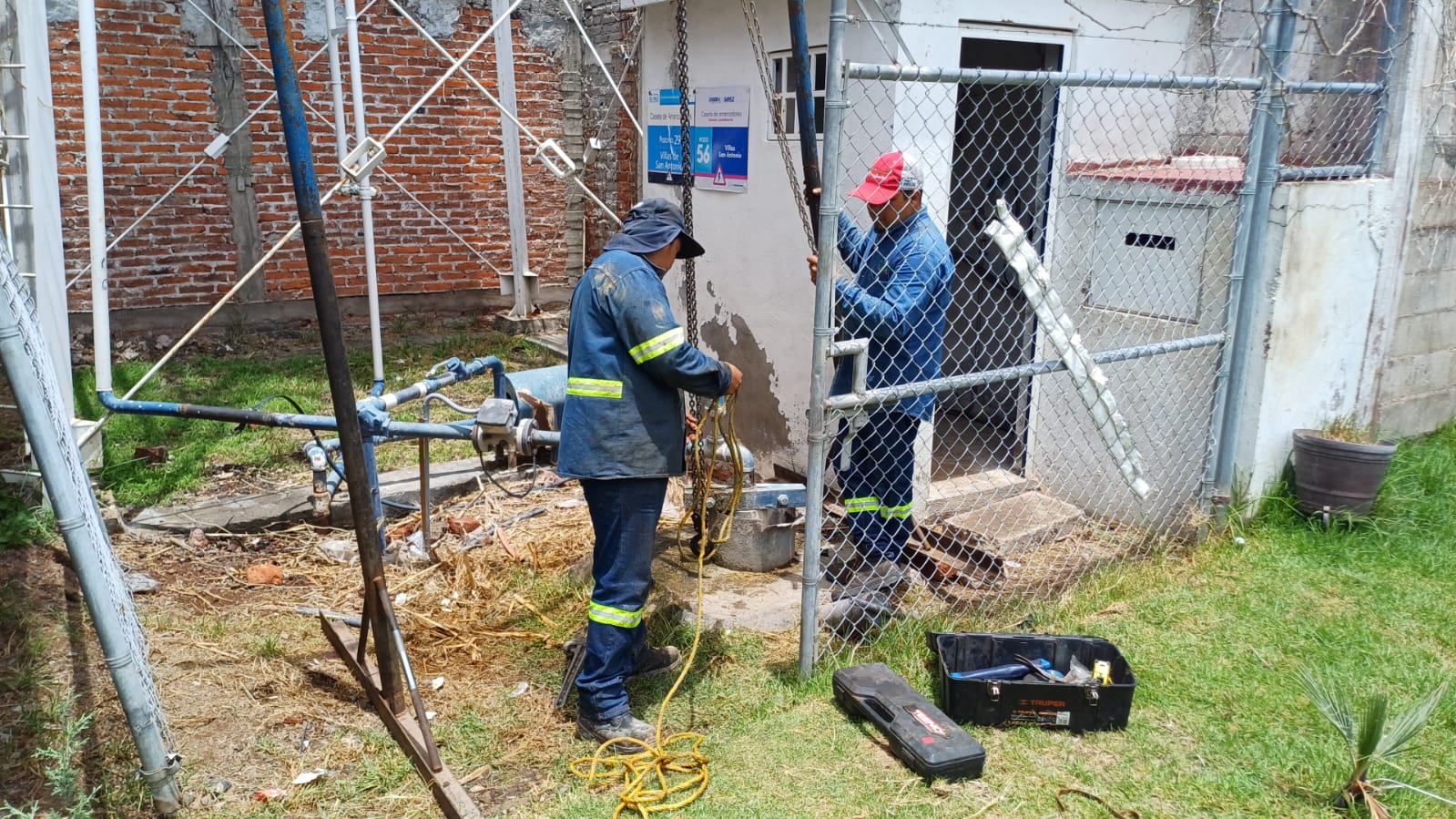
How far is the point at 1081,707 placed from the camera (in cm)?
361

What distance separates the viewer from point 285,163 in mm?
8977

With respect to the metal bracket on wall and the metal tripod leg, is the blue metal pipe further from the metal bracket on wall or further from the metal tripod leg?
the metal bracket on wall

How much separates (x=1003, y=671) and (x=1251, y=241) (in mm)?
2507

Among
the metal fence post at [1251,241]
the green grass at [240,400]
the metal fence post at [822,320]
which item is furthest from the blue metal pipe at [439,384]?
the metal fence post at [1251,241]

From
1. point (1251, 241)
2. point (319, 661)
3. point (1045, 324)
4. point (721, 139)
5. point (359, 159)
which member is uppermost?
point (721, 139)

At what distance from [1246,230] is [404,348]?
6.87 meters

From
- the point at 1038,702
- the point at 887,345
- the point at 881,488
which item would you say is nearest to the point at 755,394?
the point at 881,488

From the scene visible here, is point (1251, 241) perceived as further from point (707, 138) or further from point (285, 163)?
point (285, 163)

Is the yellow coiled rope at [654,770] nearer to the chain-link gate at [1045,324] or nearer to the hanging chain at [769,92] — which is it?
the chain-link gate at [1045,324]

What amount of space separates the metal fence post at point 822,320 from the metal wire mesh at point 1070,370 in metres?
0.39

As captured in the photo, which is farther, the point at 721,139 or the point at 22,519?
the point at 721,139

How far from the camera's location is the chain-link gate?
14.0 ft

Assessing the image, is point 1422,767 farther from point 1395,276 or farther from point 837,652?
point 1395,276

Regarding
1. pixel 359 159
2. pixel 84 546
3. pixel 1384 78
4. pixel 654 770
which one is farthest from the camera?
pixel 359 159
